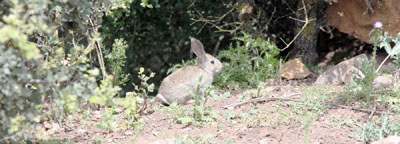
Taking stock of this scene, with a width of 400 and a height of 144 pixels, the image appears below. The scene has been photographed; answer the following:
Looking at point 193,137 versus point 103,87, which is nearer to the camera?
point 103,87

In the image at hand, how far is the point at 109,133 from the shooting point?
4.80 metres

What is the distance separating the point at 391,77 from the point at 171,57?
4763 millimetres

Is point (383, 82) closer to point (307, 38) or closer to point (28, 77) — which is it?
point (307, 38)

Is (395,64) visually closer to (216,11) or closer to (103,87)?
(103,87)

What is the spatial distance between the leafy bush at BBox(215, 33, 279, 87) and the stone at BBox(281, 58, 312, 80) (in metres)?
0.12

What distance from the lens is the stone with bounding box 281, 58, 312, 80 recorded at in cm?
658

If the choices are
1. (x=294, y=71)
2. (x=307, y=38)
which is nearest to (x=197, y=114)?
(x=294, y=71)

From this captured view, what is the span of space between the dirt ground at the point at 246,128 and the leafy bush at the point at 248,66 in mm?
1028

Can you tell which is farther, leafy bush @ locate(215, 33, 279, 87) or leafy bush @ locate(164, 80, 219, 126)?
leafy bush @ locate(215, 33, 279, 87)

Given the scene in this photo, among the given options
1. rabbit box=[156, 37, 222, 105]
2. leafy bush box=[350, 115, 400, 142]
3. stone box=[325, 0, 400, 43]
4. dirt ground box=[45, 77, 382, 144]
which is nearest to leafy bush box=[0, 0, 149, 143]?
dirt ground box=[45, 77, 382, 144]

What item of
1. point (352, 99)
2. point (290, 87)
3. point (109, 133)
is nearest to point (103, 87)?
point (109, 133)

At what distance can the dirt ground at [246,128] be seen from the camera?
172 inches

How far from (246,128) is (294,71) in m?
2.17

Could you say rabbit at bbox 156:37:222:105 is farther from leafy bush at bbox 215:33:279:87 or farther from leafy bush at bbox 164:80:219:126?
leafy bush at bbox 164:80:219:126
